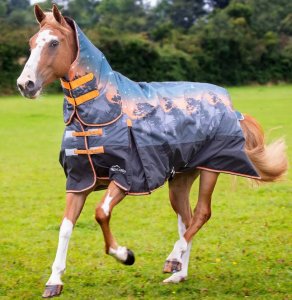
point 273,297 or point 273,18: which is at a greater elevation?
point 273,297

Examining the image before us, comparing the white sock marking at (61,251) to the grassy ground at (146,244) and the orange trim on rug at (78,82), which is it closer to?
the grassy ground at (146,244)

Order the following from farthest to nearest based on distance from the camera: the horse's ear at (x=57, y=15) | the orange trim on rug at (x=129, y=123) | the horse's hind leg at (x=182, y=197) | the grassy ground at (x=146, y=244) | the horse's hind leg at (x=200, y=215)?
the horse's hind leg at (x=182, y=197) < the horse's hind leg at (x=200, y=215) < the grassy ground at (x=146, y=244) < the orange trim on rug at (x=129, y=123) < the horse's ear at (x=57, y=15)

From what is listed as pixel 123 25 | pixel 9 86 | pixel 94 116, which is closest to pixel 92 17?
pixel 123 25

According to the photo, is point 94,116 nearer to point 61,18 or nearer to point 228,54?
point 61,18

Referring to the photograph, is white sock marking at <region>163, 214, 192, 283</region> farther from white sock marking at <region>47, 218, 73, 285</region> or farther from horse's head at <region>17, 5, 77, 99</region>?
horse's head at <region>17, 5, 77, 99</region>

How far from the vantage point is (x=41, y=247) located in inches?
302

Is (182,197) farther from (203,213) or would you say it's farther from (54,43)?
(54,43)

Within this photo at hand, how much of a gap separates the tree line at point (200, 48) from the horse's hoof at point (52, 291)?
3374cm

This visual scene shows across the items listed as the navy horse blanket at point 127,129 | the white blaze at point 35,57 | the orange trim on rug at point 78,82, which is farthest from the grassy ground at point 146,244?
the white blaze at point 35,57

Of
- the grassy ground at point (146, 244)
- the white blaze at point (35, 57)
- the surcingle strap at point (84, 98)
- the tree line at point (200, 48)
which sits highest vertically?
the white blaze at point (35, 57)

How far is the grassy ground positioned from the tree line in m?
28.7

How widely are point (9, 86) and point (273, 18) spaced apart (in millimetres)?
34223

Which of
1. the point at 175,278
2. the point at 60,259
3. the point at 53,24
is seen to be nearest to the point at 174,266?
the point at 175,278

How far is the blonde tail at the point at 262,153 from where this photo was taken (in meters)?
6.55
